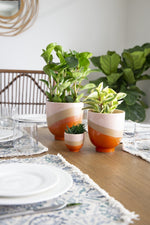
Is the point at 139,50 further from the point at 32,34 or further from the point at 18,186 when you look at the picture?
the point at 18,186

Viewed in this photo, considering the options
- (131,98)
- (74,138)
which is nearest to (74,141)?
(74,138)

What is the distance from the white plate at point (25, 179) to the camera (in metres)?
0.60

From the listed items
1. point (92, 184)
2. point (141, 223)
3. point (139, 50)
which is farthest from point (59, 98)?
point (139, 50)

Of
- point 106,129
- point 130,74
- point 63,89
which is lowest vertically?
point 106,129

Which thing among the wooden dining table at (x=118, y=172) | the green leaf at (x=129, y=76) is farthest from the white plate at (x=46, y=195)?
the green leaf at (x=129, y=76)

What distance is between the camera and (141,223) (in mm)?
550

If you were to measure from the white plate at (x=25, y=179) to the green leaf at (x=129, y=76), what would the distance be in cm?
279

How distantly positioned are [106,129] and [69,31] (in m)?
3.09

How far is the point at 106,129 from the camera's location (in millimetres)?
1041

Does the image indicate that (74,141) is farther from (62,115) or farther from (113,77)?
(113,77)

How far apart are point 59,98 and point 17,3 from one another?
110 inches

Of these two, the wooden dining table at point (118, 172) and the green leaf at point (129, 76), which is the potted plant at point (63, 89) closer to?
the wooden dining table at point (118, 172)

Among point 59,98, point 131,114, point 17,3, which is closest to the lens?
point 59,98

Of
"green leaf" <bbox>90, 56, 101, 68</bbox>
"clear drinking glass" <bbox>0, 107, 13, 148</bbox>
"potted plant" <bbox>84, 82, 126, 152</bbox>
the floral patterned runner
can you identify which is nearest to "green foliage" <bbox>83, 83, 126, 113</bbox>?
"potted plant" <bbox>84, 82, 126, 152</bbox>
